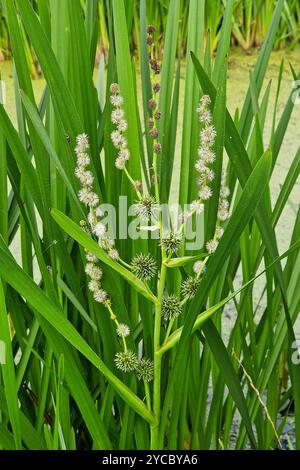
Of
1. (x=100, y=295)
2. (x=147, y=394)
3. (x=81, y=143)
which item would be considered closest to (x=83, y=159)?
(x=81, y=143)

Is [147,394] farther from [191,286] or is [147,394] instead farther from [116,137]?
[116,137]

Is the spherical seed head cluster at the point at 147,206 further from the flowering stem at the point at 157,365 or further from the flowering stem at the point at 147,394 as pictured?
the flowering stem at the point at 147,394

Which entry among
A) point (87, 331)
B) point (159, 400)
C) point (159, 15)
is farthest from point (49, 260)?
point (159, 15)

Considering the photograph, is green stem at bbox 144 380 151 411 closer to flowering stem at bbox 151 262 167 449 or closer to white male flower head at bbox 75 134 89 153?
flowering stem at bbox 151 262 167 449

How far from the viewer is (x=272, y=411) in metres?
0.97

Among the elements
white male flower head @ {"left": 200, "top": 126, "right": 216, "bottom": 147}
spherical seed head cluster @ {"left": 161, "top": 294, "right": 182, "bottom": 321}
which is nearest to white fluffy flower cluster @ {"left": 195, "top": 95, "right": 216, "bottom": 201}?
white male flower head @ {"left": 200, "top": 126, "right": 216, "bottom": 147}

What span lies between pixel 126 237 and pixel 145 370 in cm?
13

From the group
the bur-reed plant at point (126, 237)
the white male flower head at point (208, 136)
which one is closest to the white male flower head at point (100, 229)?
the bur-reed plant at point (126, 237)

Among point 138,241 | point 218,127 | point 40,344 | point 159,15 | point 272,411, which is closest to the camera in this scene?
point 218,127

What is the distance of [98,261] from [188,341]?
109 mm

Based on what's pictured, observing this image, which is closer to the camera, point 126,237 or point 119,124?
point 119,124

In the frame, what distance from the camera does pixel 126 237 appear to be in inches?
28.7

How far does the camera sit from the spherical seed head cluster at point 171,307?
0.67m
